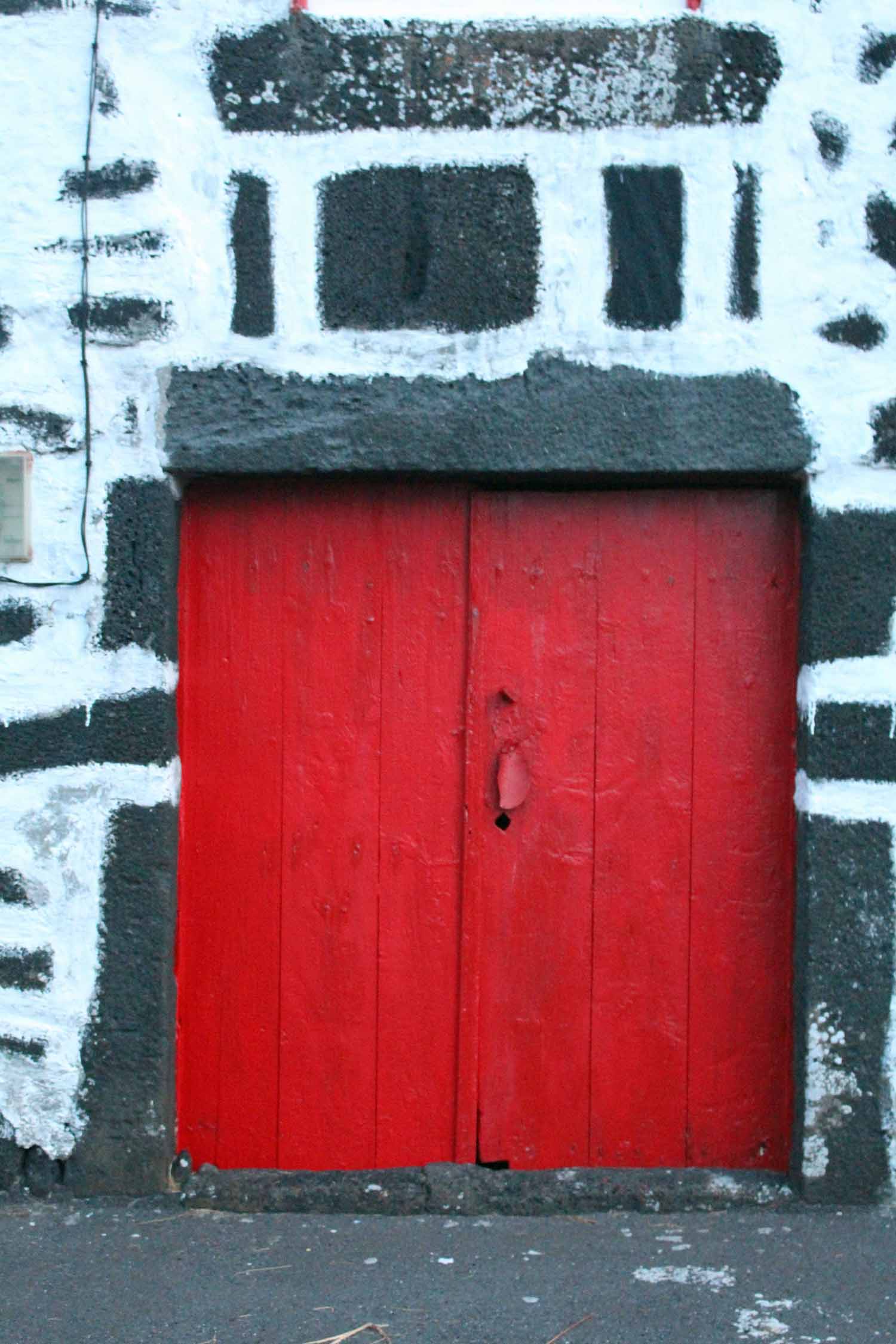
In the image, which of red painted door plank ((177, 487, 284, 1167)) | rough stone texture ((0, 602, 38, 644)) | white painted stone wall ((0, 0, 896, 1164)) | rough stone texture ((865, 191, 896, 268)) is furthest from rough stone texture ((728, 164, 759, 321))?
rough stone texture ((0, 602, 38, 644))

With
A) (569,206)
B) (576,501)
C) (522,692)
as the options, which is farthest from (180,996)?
(569,206)

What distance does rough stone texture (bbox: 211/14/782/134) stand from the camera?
2.88 m

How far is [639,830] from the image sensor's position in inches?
119

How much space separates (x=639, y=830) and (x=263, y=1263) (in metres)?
1.31

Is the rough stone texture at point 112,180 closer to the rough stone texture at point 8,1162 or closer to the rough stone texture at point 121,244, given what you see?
the rough stone texture at point 121,244

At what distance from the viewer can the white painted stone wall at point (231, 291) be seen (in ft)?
9.43

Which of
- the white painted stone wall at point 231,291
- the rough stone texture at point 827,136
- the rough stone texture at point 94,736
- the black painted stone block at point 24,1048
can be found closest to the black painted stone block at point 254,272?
the white painted stone wall at point 231,291

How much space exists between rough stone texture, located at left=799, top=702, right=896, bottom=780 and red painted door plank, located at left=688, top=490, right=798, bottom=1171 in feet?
0.45

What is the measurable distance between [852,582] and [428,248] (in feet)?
4.19

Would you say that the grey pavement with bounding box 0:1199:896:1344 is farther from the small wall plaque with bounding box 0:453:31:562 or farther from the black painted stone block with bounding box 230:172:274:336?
the black painted stone block with bounding box 230:172:274:336

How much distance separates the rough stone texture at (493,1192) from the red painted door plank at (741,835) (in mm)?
98

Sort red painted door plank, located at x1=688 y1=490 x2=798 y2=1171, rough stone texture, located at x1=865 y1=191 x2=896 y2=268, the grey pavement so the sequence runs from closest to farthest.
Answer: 1. the grey pavement
2. rough stone texture, located at x1=865 y1=191 x2=896 y2=268
3. red painted door plank, located at x1=688 y1=490 x2=798 y2=1171

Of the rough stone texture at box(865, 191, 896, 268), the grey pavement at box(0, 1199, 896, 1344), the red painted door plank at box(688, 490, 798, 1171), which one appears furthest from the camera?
the red painted door plank at box(688, 490, 798, 1171)

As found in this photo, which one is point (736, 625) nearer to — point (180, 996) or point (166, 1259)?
point (180, 996)
